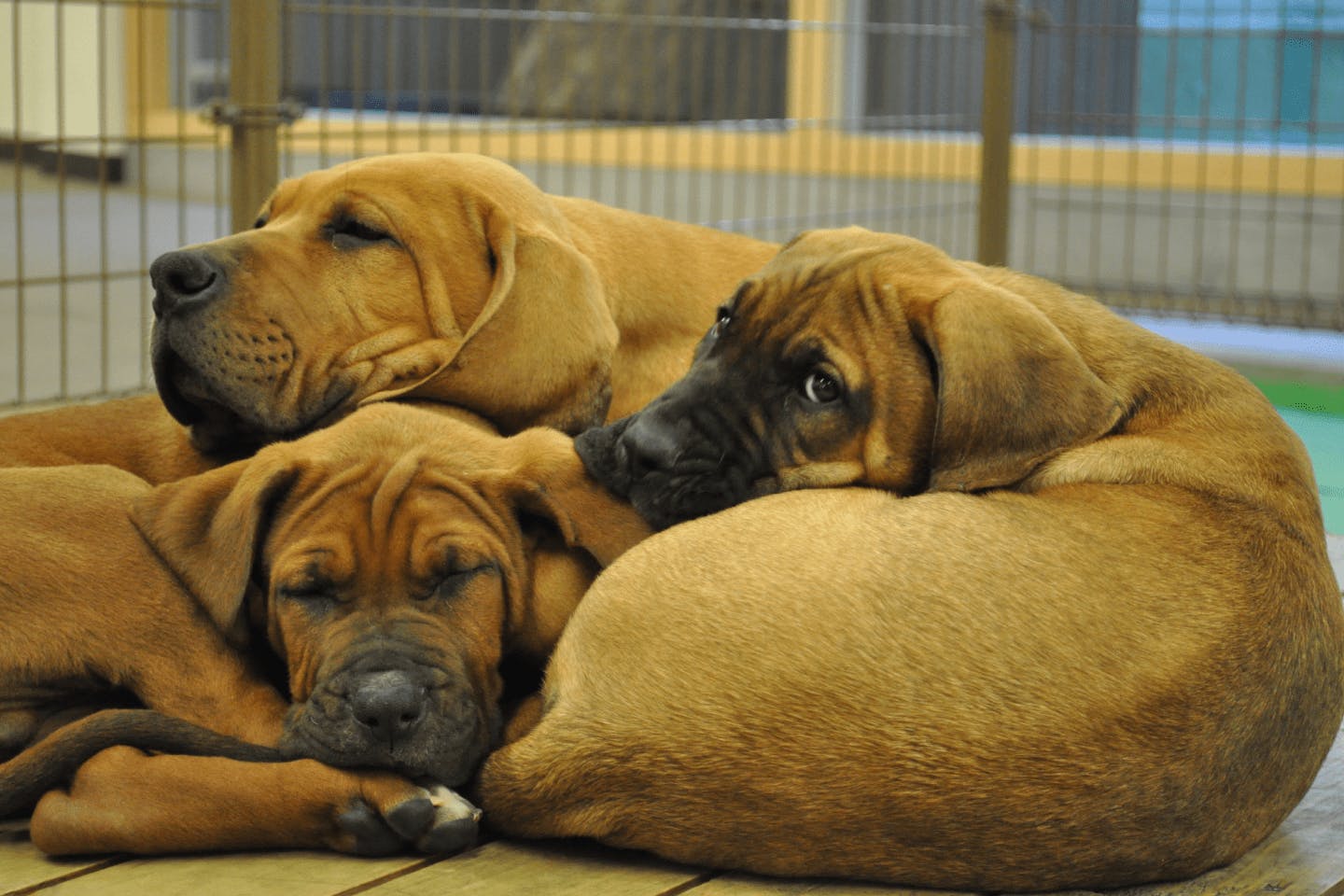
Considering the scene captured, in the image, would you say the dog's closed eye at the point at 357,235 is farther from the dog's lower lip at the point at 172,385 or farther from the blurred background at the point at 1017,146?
the blurred background at the point at 1017,146

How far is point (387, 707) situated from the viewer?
2477 mm

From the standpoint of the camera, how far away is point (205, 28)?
10.7m

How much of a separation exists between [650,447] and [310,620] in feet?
1.97

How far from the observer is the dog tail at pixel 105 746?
2.50 m

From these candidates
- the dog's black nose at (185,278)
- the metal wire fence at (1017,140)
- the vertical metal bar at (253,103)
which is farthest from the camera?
the metal wire fence at (1017,140)

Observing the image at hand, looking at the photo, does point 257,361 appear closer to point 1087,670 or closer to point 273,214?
point 273,214

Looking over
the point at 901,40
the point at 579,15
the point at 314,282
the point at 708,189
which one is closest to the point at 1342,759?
the point at 314,282

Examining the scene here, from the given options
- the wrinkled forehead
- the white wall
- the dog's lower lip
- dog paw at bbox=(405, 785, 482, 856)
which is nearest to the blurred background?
the white wall

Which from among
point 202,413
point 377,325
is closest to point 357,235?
point 377,325

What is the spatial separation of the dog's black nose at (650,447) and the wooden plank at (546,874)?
0.63 m

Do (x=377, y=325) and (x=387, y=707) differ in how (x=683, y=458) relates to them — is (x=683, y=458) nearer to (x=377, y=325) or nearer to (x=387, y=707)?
(x=387, y=707)

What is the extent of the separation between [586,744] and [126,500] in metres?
0.99

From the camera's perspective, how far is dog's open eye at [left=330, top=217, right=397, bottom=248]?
3.45m

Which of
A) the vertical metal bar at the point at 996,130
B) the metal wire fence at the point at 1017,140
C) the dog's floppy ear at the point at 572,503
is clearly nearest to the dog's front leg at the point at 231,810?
the dog's floppy ear at the point at 572,503
